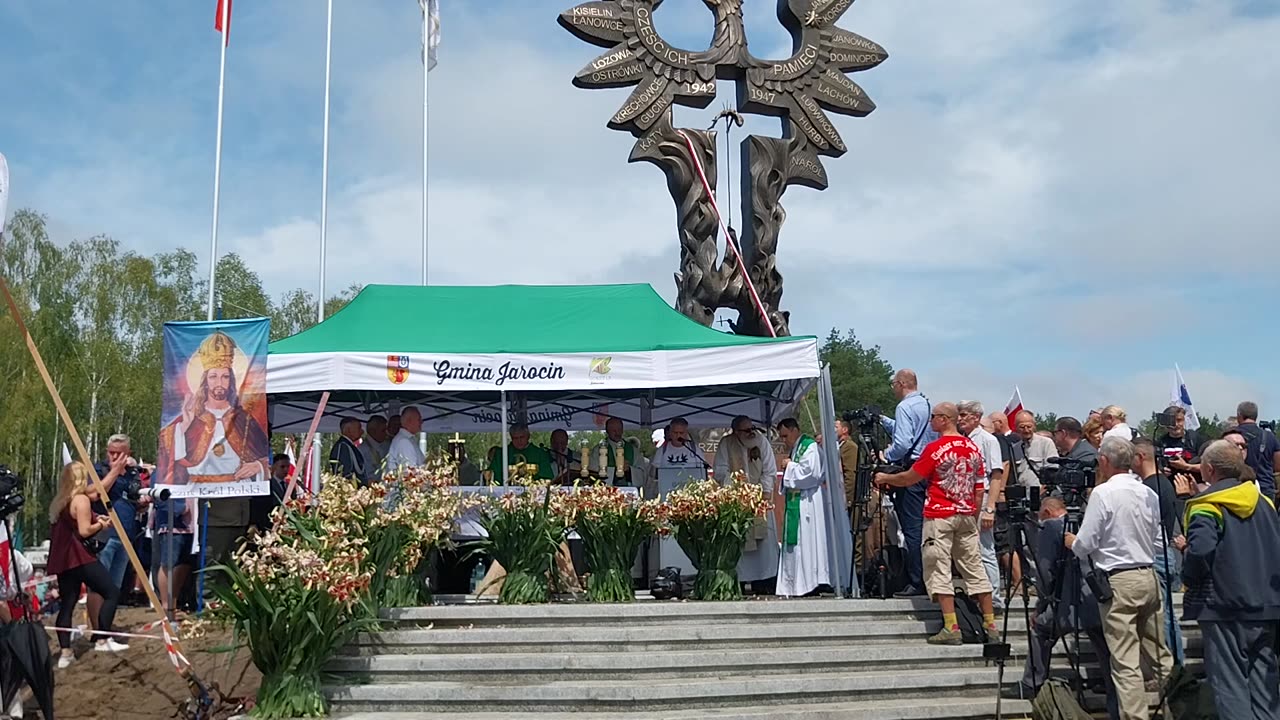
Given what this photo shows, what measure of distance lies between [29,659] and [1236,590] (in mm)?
7082

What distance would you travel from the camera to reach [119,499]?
34.9 ft

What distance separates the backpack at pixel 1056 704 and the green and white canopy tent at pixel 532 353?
2.62m

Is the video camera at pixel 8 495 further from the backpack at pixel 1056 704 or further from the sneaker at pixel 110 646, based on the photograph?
the backpack at pixel 1056 704

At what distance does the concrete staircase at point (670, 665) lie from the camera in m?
7.00

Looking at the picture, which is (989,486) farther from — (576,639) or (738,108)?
(738,108)

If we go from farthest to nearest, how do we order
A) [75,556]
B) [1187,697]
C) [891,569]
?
1. [891,569]
2. [75,556]
3. [1187,697]

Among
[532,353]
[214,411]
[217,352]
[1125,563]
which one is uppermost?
[532,353]

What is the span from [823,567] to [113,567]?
6.66 meters

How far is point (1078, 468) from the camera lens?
7.45 meters

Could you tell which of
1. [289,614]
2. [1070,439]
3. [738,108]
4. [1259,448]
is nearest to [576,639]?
[289,614]

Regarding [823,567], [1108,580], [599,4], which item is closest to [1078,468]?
[1108,580]

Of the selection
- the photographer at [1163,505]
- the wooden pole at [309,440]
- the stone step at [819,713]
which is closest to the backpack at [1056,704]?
the stone step at [819,713]

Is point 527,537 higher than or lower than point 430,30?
lower

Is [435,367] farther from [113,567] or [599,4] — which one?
[599,4]
